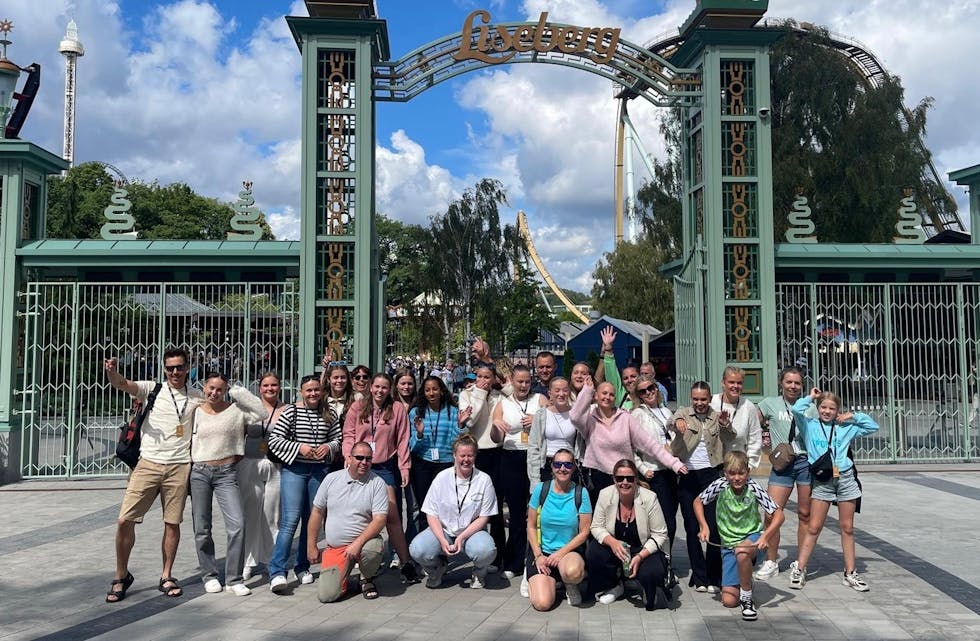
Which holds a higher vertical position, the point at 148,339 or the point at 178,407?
the point at 148,339

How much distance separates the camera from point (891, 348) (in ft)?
38.8

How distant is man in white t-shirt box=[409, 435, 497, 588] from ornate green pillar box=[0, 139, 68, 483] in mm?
7390

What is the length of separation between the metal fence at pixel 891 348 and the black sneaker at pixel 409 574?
710 centimetres

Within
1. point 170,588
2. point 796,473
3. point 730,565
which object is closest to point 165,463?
point 170,588

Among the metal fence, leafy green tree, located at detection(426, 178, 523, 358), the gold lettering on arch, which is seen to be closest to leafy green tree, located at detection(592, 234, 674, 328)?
leafy green tree, located at detection(426, 178, 523, 358)

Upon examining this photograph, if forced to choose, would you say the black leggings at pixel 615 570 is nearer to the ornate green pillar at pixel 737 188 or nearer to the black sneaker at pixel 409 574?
the black sneaker at pixel 409 574

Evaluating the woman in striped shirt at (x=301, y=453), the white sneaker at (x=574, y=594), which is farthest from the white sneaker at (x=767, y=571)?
the woman in striped shirt at (x=301, y=453)

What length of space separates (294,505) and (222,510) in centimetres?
53

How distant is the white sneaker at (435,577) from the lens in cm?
612

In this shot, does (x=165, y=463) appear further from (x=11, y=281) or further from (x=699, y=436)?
(x=11, y=281)

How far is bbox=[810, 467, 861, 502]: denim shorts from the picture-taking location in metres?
6.17

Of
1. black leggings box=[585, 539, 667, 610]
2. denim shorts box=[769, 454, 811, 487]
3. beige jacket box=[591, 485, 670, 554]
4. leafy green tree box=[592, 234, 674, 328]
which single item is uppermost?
leafy green tree box=[592, 234, 674, 328]

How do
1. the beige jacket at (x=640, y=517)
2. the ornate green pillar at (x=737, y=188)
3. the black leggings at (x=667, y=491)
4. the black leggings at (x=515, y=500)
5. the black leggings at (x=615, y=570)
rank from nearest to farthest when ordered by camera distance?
the black leggings at (x=615, y=570) → the beige jacket at (x=640, y=517) → the black leggings at (x=667, y=491) → the black leggings at (x=515, y=500) → the ornate green pillar at (x=737, y=188)

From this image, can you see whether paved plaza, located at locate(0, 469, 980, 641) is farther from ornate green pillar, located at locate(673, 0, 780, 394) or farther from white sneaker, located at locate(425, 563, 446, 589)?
ornate green pillar, located at locate(673, 0, 780, 394)
